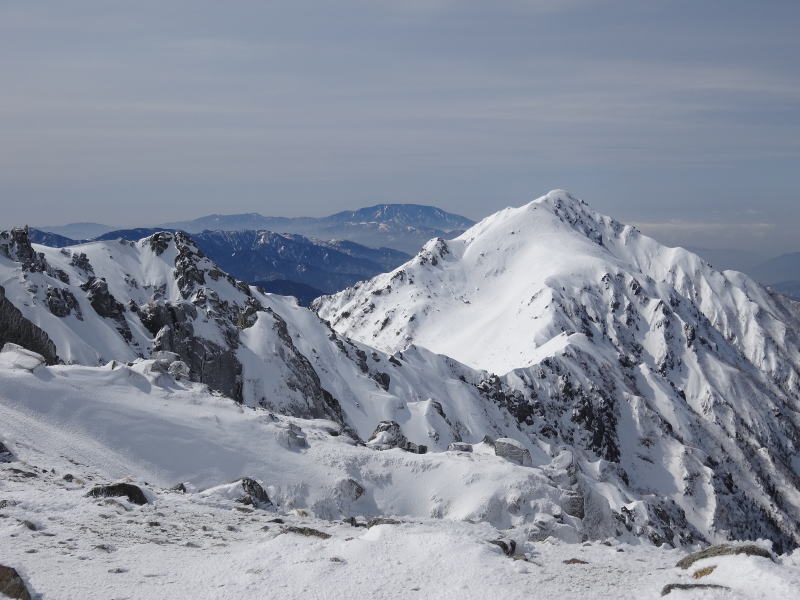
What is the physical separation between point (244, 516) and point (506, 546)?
10564mm

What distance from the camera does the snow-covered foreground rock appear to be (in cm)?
1672

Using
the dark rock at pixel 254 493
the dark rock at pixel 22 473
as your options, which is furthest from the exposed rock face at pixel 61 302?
the dark rock at pixel 22 473

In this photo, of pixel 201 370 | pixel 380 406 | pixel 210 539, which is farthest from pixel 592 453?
pixel 210 539

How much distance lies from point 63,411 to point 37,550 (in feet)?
76.0

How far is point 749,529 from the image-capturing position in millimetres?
152000

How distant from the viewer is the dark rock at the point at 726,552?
17.5 metres

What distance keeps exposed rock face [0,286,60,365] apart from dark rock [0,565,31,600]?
137 ft

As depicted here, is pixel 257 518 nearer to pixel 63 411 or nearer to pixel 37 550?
pixel 37 550

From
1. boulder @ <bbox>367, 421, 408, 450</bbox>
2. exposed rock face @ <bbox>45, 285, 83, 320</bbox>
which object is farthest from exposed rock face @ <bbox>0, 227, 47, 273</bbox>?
boulder @ <bbox>367, 421, 408, 450</bbox>

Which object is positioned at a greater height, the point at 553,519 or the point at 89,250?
the point at 89,250

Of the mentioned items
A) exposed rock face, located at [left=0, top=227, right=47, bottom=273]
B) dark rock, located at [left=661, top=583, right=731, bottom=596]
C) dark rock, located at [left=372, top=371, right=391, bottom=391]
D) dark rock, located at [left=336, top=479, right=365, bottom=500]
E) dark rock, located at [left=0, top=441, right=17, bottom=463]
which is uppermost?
exposed rock face, located at [left=0, top=227, right=47, bottom=273]

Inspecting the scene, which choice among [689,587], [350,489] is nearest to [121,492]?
[350,489]

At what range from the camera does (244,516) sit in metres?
26.0

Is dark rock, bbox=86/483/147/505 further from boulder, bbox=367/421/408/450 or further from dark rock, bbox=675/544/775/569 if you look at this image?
boulder, bbox=367/421/408/450
